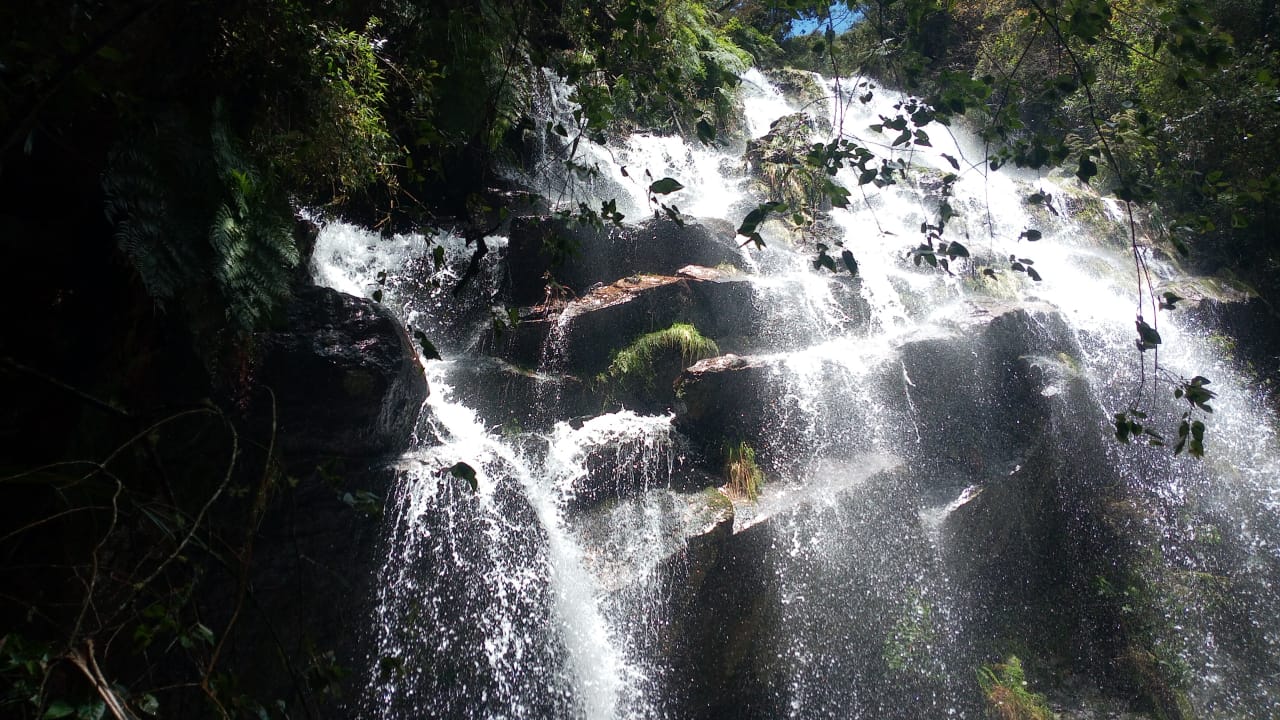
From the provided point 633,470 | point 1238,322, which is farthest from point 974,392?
point 1238,322

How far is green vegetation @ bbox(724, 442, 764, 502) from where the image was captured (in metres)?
7.14

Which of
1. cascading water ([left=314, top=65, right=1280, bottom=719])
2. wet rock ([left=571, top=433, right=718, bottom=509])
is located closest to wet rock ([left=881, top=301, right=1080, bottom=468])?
cascading water ([left=314, top=65, right=1280, bottom=719])

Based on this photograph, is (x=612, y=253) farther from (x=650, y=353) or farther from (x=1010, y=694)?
(x=1010, y=694)

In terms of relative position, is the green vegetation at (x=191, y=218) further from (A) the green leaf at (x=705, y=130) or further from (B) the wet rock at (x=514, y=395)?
(B) the wet rock at (x=514, y=395)

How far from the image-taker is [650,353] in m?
8.12

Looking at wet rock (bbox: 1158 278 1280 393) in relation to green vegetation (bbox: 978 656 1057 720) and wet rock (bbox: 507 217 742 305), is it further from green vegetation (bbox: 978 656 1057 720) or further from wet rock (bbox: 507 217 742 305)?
wet rock (bbox: 507 217 742 305)

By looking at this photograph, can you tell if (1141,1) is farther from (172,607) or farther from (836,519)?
(172,607)

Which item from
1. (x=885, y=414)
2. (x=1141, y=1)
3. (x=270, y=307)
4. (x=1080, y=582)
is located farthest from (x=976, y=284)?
(x=270, y=307)

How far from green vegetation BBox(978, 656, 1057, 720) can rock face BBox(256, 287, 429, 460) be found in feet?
22.7

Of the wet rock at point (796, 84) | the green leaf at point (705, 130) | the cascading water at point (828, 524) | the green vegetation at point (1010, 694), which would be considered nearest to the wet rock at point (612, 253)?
the cascading water at point (828, 524)

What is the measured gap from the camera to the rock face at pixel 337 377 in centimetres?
517

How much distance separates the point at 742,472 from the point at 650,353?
1919 mm

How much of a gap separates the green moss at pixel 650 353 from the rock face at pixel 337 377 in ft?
9.51

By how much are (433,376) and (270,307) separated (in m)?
4.45
